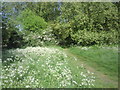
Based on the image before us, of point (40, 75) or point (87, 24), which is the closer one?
point (40, 75)

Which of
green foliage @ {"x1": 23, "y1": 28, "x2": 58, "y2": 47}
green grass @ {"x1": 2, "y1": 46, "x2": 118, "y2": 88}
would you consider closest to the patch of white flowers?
green grass @ {"x1": 2, "y1": 46, "x2": 118, "y2": 88}

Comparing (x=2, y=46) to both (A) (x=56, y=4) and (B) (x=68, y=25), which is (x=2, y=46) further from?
(B) (x=68, y=25)

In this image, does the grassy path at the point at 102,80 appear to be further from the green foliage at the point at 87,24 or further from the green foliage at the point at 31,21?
the green foliage at the point at 31,21

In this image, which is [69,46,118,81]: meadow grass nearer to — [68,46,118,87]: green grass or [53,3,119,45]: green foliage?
[68,46,118,87]: green grass

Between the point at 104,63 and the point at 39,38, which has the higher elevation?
the point at 39,38

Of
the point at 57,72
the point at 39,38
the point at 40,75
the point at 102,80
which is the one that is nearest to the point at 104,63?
the point at 102,80

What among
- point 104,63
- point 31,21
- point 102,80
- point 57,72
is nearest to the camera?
point 102,80

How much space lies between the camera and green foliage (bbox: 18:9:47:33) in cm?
314

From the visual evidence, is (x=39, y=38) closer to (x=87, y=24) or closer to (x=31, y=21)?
(x=31, y=21)

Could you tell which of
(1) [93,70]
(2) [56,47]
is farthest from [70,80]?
(2) [56,47]

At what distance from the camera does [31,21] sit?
332cm

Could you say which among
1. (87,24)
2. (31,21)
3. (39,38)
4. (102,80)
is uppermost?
(31,21)

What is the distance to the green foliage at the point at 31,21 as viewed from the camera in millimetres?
3136

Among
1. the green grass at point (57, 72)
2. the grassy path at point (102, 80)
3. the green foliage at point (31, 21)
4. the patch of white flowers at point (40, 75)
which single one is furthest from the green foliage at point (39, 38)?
the grassy path at point (102, 80)
